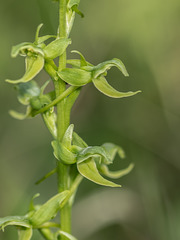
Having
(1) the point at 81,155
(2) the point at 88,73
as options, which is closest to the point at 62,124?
(1) the point at 81,155

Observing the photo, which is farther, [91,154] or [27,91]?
[27,91]

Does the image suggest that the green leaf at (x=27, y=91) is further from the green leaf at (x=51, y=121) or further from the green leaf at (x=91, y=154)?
the green leaf at (x=91, y=154)

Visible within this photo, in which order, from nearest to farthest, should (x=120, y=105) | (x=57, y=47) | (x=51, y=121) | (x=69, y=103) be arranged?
→ 1. (x=57, y=47)
2. (x=69, y=103)
3. (x=51, y=121)
4. (x=120, y=105)

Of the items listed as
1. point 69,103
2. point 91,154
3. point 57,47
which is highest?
point 57,47

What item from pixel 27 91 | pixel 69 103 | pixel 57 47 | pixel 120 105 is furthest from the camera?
pixel 120 105

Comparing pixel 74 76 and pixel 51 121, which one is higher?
pixel 74 76

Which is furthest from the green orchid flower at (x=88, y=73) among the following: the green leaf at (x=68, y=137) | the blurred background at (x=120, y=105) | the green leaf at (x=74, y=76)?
the blurred background at (x=120, y=105)

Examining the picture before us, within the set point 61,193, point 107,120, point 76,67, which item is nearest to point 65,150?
point 61,193

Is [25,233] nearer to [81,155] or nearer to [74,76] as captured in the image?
[81,155]

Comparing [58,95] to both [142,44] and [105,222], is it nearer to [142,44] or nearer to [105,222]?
[105,222]
